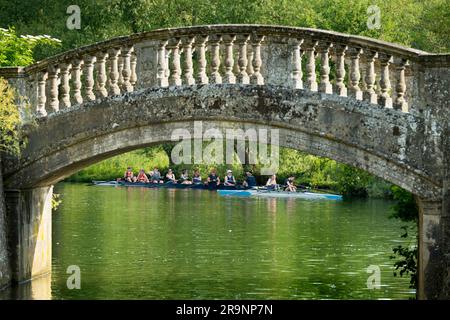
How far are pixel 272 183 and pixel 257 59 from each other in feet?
78.4

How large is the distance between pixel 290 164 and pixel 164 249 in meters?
19.3

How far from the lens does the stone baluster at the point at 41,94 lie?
1866 cm

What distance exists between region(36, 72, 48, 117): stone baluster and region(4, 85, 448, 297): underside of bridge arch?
148mm

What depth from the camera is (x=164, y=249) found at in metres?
24.3

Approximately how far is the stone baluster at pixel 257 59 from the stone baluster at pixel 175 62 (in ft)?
3.57

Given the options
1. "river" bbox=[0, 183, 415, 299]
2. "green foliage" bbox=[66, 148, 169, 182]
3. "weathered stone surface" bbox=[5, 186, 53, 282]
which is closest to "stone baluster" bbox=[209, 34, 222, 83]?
"river" bbox=[0, 183, 415, 299]

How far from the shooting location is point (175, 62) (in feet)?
58.0

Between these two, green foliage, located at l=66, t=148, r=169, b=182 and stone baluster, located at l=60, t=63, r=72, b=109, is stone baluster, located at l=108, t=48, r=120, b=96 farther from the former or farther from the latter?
green foliage, located at l=66, t=148, r=169, b=182

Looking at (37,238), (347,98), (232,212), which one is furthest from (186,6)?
(347,98)

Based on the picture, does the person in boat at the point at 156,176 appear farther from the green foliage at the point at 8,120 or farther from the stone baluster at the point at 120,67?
the stone baluster at the point at 120,67

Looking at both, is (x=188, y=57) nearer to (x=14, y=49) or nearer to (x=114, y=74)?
(x=114, y=74)

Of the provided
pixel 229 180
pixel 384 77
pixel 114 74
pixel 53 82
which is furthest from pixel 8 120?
pixel 229 180

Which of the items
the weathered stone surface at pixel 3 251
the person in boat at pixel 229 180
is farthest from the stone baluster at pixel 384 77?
the person in boat at pixel 229 180

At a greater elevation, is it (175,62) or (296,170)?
(175,62)
